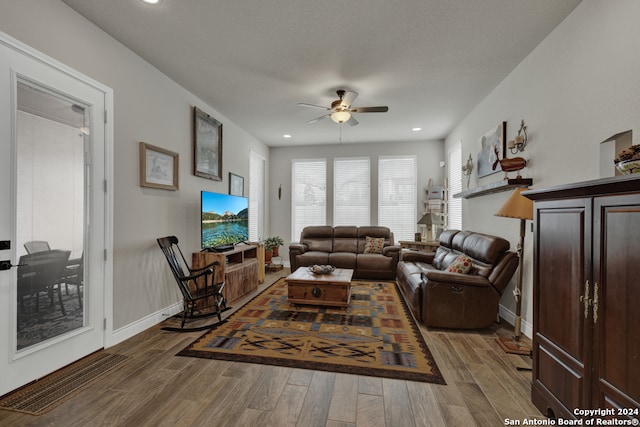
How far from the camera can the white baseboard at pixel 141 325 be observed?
2.59m

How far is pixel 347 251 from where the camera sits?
19.5ft

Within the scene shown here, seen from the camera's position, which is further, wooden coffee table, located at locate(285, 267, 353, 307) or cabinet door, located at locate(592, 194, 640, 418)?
wooden coffee table, located at locate(285, 267, 353, 307)

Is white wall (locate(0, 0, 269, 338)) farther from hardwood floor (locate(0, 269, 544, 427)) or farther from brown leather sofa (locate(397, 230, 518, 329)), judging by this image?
brown leather sofa (locate(397, 230, 518, 329))

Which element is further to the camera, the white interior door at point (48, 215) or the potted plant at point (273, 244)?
the potted plant at point (273, 244)

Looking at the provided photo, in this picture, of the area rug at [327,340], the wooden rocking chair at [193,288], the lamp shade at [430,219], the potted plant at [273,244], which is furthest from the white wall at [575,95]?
the potted plant at [273,244]

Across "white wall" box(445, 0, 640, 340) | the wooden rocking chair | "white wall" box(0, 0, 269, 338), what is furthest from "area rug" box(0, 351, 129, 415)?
"white wall" box(445, 0, 640, 340)

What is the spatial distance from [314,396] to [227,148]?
4032mm

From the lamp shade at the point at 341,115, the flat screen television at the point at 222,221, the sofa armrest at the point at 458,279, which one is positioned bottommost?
the sofa armrest at the point at 458,279

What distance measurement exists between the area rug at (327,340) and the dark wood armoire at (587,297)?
2.52ft

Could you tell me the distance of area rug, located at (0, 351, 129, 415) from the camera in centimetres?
175

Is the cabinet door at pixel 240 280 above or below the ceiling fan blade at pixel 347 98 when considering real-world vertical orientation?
below

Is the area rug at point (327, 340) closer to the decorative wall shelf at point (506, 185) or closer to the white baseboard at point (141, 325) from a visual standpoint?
the white baseboard at point (141, 325)

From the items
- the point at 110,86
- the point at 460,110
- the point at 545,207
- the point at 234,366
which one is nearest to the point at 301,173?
the point at 460,110

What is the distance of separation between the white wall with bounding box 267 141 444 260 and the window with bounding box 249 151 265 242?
42cm
